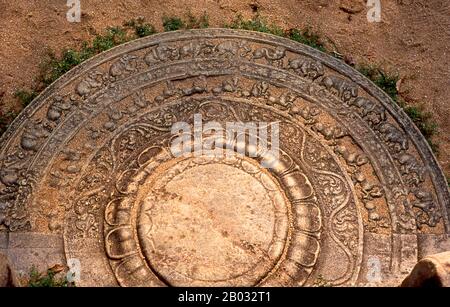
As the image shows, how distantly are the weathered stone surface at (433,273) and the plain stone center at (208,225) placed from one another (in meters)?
1.56

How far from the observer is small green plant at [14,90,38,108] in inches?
245

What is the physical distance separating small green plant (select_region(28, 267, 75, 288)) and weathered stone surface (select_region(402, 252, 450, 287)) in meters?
3.19

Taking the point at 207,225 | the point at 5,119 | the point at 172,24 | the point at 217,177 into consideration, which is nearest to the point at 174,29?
the point at 172,24

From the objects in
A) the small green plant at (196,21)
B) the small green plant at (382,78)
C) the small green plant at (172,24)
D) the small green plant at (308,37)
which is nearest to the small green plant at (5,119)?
the small green plant at (172,24)

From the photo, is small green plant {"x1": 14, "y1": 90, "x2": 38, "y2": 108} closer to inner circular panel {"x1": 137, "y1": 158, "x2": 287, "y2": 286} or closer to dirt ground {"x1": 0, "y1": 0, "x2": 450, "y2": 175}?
dirt ground {"x1": 0, "y1": 0, "x2": 450, "y2": 175}

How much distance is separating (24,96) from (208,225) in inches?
99.8

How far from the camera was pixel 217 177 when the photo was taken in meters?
5.95

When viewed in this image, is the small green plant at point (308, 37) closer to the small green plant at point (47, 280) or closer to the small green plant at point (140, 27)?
the small green plant at point (140, 27)

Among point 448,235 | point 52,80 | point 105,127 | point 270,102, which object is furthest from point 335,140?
point 52,80

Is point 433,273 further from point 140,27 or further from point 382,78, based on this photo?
point 140,27

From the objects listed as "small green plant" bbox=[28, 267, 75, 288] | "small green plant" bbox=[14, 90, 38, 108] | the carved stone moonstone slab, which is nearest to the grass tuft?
"small green plant" bbox=[14, 90, 38, 108]

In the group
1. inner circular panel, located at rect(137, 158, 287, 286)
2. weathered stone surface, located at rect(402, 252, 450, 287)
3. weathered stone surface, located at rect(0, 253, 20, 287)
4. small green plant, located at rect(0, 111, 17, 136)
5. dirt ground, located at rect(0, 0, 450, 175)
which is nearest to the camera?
weathered stone surface, located at rect(402, 252, 450, 287)

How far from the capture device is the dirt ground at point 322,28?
254 inches
